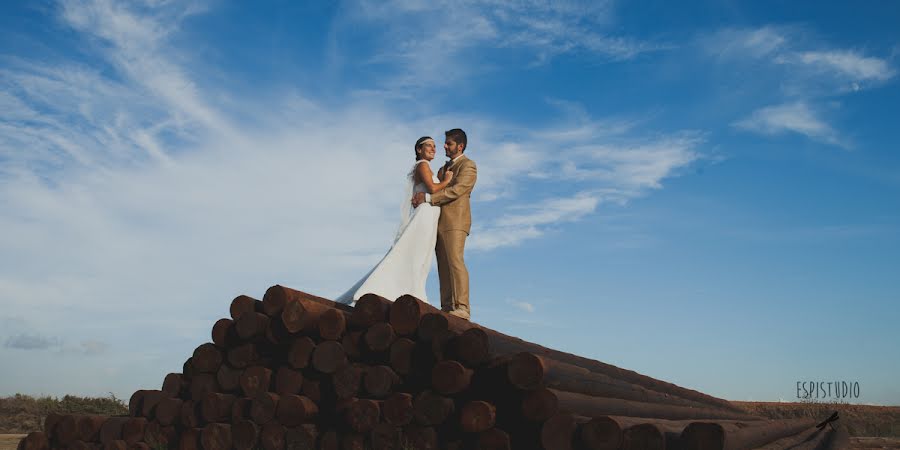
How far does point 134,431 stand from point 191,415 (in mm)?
721

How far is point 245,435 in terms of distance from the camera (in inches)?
272

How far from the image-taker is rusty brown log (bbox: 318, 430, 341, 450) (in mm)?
6641

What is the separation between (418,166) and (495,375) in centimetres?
414

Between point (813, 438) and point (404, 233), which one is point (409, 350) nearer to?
point (404, 233)

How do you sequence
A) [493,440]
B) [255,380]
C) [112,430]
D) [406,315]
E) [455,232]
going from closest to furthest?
[493,440] < [406,315] < [255,380] < [112,430] < [455,232]

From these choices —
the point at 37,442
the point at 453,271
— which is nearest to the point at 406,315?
the point at 453,271

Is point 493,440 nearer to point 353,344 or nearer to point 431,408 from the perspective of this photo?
point 431,408

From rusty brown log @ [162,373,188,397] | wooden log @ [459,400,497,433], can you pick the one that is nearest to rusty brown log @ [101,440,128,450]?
rusty brown log @ [162,373,188,397]

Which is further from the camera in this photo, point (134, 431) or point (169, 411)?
point (134, 431)

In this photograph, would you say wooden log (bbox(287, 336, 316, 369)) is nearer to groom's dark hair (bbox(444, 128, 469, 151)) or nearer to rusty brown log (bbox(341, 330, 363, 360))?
rusty brown log (bbox(341, 330, 363, 360))

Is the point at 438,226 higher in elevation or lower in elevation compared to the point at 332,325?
higher

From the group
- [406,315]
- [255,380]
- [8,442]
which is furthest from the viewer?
[8,442]

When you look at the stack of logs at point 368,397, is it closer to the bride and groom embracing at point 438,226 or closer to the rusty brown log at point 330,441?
the rusty brown log at point 330,441

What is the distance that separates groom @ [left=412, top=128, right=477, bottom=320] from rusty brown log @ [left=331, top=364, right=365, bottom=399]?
2.91 m
